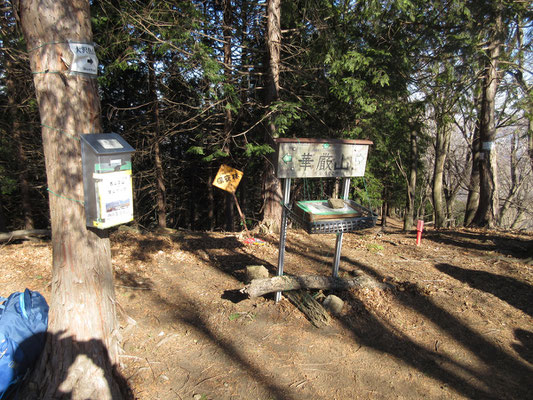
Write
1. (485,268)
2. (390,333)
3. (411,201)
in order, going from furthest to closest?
(411,201) < (485,268) < (390,333)

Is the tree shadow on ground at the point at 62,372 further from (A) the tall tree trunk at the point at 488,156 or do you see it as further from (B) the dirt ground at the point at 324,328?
(A) the tall tree trunk at the point at 488,156

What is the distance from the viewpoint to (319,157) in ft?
13.6

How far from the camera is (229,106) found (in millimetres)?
7148

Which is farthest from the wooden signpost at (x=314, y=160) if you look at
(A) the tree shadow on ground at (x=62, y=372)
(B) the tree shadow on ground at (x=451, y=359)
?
(A) the tree shadow on ground at (x=62, y=372)

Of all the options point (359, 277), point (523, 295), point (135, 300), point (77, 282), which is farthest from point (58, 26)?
point (523, 295)

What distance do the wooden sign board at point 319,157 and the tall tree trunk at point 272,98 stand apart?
2695mm

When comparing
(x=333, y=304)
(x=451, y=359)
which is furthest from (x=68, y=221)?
(x=451, y=359)

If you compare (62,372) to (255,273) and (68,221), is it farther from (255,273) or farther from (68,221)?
(255,273)

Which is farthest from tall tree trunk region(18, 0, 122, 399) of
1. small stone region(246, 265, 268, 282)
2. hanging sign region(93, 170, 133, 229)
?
small stone region(246, 265, 268, 282)

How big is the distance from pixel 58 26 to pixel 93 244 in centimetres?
178

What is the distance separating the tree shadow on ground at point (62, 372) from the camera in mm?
2682

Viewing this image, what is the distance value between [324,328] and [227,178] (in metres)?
4.05

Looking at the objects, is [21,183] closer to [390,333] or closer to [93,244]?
[93,244]

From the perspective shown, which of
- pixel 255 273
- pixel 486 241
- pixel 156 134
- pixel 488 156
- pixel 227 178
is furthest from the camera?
pixel 156 134
